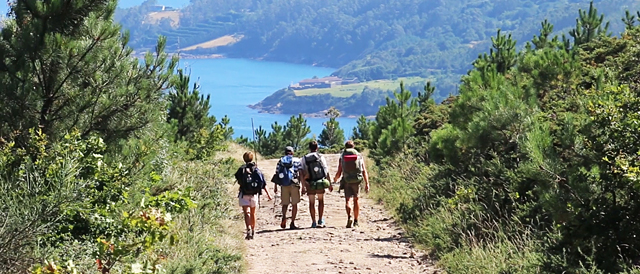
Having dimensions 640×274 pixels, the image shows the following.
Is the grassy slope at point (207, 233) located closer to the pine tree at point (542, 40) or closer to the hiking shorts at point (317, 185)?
the hiking shorts at point (317, 185)

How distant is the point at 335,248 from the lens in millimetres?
10586

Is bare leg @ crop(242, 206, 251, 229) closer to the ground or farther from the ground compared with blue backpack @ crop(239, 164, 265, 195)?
closer to the ground

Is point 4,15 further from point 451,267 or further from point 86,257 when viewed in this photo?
point 451,267

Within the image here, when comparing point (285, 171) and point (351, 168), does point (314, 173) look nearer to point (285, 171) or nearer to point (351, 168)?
point (285, 171)

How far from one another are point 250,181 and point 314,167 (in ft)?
4.44

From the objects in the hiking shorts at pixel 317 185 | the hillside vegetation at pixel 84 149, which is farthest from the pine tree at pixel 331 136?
the hillside vegetation at pixel 84 149

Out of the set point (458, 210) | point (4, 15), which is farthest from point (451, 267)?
point (4, 15)

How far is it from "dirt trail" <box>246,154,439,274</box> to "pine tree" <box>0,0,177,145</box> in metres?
2.62

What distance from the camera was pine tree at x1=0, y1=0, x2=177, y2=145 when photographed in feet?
26.1

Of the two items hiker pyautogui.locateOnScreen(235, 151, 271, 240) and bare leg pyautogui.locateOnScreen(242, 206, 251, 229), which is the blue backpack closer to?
hiker pyautogui.locateOnScreen(235, 151, 271, 240)

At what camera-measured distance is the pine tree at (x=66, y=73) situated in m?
7.95

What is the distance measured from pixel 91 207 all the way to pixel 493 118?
539 cm

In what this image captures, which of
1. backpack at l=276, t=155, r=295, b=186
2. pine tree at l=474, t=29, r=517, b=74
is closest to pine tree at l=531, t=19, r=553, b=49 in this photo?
pine tree at l=474, t=29, r=517, b=74

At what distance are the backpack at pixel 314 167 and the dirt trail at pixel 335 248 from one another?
2.94 ft
